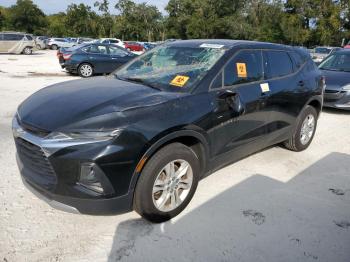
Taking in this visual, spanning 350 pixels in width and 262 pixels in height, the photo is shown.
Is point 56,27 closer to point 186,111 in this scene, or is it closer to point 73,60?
point 73,60

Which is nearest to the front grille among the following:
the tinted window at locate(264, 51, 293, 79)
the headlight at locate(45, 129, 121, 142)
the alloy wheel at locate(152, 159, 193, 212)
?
the headlight at locate(45, 129, 121, 142)

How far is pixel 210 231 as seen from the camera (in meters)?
3.32

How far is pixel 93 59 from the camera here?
46.6ft

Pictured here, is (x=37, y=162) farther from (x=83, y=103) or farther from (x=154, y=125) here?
(x=154, y=125)

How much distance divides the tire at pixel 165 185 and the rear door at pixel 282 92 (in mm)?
1525

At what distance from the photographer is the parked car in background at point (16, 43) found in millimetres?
27000

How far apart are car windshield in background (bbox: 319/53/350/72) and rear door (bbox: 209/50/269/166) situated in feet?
18.3

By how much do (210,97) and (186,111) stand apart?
15.2 inches

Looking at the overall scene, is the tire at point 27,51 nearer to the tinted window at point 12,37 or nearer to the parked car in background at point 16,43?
the parked car in background at point 16,43

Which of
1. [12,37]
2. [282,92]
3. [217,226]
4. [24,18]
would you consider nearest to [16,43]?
[12,37]

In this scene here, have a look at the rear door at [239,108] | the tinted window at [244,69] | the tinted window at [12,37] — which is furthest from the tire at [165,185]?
the tinted window at [12,37]

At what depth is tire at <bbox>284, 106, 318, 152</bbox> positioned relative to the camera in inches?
207

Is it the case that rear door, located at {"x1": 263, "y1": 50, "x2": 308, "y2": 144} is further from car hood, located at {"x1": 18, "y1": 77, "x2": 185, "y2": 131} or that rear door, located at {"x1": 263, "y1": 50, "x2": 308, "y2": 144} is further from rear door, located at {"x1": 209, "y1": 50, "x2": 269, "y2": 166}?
car hood, located at {"x1": 18, "y1": 77, "x2": 185, "y2": 131}

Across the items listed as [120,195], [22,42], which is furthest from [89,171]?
[22,42]
